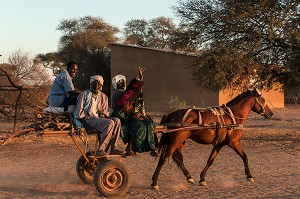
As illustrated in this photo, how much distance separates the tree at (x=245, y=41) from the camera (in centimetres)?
1470

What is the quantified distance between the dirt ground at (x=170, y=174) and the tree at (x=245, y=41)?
2.53m

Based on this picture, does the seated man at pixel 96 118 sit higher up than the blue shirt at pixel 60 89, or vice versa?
the blue shirt at pixel 60 89

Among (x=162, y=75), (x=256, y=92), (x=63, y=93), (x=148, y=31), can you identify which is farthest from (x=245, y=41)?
(x=148, y=31)

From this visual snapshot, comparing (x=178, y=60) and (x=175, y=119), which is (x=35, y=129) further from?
(x=178, y=60)

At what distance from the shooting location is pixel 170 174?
9.34 metres

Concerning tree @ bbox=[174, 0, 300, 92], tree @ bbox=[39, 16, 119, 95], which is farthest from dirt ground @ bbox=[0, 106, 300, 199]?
tree @ bbox=[39, 16, 119, 95]

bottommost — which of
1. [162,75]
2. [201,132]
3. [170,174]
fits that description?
[170,174]

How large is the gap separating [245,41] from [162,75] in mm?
20163

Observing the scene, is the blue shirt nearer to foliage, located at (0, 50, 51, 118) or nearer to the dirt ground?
the dirt ground

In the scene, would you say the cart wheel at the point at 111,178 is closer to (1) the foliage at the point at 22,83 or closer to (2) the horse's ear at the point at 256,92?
(2) the horse's ear at the point at 256,92

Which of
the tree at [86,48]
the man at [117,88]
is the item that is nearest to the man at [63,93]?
the man at [117,88]

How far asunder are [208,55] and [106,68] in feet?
102

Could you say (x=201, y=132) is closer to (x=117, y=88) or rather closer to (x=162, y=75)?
(x=117, y=88)

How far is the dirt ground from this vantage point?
757cm
